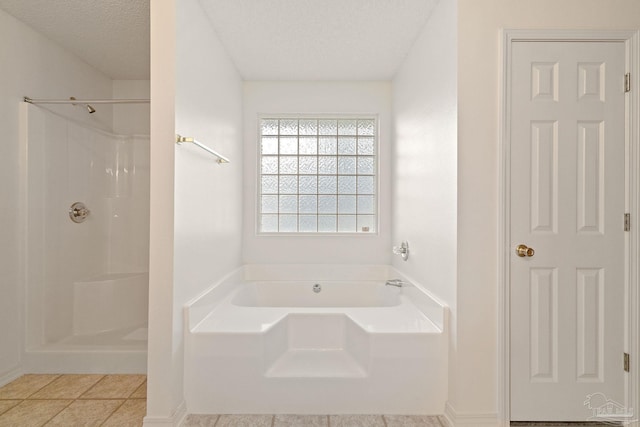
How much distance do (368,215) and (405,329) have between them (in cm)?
153

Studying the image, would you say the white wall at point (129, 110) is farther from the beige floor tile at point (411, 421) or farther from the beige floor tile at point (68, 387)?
the beige floor tile at point (411, 421)

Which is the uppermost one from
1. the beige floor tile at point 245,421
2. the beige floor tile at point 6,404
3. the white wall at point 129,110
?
the white wall at point 129,110

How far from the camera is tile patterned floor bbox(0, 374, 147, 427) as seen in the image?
190 centimetres

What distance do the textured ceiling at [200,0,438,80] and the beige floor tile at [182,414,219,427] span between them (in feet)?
7.69

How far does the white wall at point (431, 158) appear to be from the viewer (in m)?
1.90

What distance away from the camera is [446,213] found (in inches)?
77.3

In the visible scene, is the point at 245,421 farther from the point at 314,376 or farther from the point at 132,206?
the point at 132,206

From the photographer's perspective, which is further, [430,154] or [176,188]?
[430,154]

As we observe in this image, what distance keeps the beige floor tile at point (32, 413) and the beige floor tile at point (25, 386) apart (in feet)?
0.43

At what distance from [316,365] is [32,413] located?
1.59m

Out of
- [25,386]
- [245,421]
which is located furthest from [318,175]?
[25,386]

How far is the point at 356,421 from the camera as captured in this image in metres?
1.90

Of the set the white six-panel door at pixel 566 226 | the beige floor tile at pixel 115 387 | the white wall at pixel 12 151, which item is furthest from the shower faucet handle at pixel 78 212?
the white six-panel door at pixel 566 226

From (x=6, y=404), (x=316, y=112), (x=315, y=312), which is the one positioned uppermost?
(x=316, y=112)
